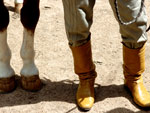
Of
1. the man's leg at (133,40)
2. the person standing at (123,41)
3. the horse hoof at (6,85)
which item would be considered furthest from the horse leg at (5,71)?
the man's leg at (133,40)

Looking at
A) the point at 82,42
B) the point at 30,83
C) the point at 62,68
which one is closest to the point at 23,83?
the point at 30,83

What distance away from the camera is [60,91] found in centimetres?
284

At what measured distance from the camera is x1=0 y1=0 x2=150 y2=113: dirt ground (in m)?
2.68

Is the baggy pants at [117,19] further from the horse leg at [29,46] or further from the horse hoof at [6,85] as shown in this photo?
the horse hoof at [6,85]

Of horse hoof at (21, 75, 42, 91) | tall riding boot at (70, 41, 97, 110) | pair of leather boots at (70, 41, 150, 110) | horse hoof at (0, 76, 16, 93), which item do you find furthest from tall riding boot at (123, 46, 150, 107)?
horse hoof at (0, 76, 16, 93)

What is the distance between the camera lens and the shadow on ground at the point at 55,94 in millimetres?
2736

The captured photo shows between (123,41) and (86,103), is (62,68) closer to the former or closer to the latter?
(86,103)

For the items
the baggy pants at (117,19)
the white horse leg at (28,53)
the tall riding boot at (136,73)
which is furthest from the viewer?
the white horse leg at (28,53)

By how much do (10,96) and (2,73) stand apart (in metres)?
0.17

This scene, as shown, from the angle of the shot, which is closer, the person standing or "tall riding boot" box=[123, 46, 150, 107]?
the person standing

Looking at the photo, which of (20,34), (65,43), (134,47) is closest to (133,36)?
(134,47)

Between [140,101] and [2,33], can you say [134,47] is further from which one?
[2,33]

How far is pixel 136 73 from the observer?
2652 millimetres

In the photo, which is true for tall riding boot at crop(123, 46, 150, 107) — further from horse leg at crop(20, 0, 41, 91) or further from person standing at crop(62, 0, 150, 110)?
horse leg at crop(20, 0, 41, 91)
